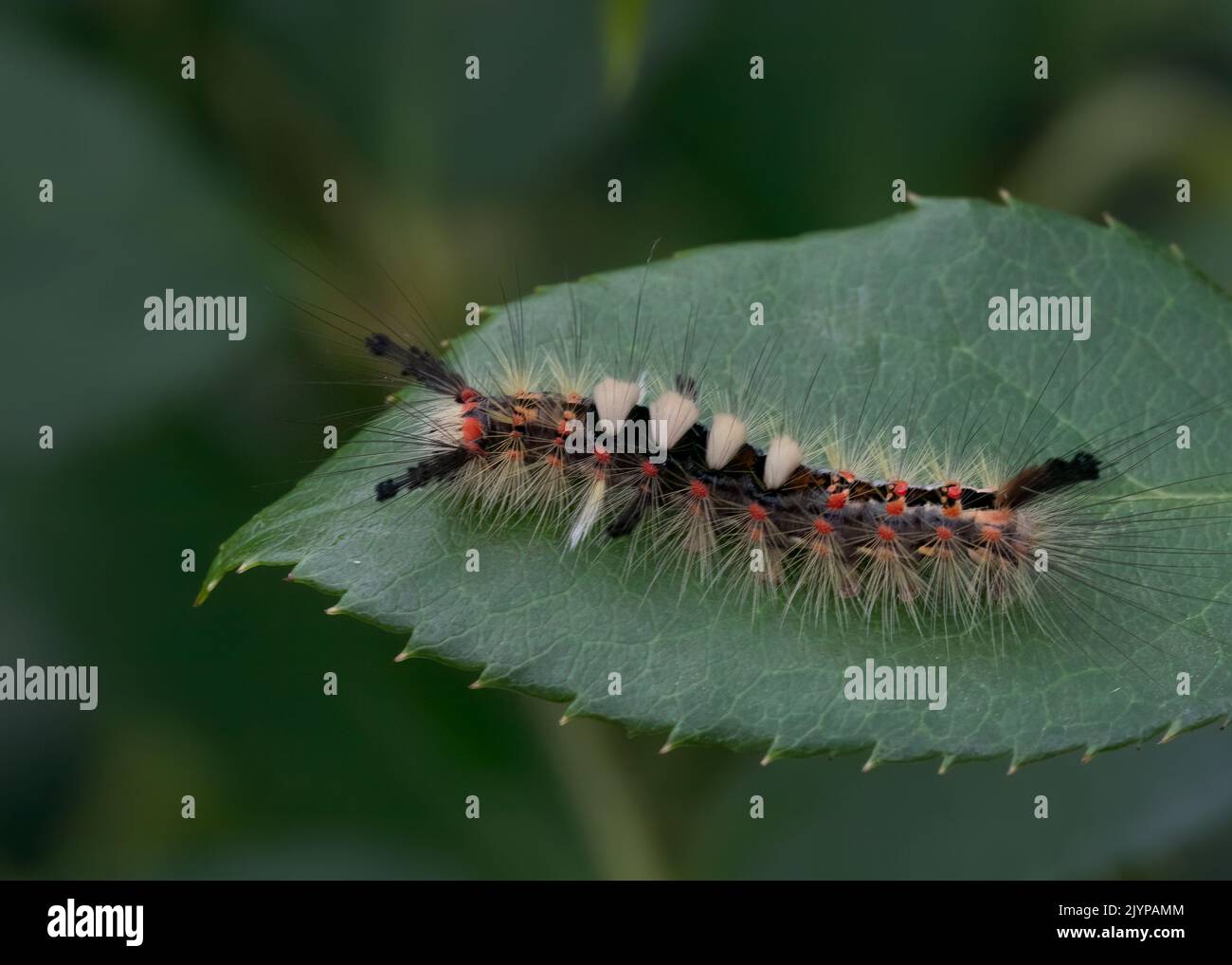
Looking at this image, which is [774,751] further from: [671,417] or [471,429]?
[471,429]

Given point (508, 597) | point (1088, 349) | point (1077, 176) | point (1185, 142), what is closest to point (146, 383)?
point (508, 597)

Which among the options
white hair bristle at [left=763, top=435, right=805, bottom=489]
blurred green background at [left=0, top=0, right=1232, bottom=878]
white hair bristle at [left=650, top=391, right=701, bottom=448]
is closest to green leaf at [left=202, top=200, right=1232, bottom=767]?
white hair bristle at [left=650, top=391, right=701, bottom=448]

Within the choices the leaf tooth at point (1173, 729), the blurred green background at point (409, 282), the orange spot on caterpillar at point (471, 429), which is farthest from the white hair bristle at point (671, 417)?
the leaf tooth at point (1173, 729)

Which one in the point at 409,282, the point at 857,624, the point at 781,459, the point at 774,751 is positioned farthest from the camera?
the point at 409,282

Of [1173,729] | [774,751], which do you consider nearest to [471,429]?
[774,751]

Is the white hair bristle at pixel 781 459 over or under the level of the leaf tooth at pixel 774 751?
over

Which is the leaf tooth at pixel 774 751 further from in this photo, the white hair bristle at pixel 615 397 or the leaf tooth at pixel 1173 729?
the white hair bristle at pixel 615 397

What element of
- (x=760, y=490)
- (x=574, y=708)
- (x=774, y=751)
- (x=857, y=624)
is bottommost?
(x=774, y=751)
